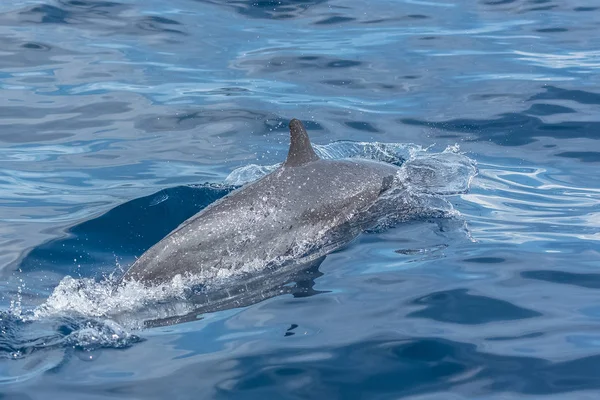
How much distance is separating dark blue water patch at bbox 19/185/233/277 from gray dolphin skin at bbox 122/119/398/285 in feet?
3.23

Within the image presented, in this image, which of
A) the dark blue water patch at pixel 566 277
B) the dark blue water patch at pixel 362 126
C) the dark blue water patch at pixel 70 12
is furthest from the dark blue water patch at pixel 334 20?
the dark blue water patch at pixel 566 277

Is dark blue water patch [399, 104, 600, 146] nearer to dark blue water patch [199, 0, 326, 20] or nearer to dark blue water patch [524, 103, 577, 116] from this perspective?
dark blue water patch [524, 103, 577, 116]

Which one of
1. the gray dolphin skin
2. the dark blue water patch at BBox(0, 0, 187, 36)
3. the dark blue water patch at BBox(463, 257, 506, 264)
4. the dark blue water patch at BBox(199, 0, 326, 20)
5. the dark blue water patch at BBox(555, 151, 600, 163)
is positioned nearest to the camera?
the gray dolphin skin

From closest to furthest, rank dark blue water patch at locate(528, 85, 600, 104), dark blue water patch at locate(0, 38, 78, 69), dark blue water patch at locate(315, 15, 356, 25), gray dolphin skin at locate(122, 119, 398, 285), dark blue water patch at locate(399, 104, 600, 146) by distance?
gray dolphin skin at locate(122, 119, 398, 285)
dark blue water patch at locate(399, 104, 600, 146)
dark blue water patch at locate(528, 85, 600, 104)
dark blue water patch at locate(0, 38, 78, 69)
dark blue water patch at locate(315, 15, 356, 25)

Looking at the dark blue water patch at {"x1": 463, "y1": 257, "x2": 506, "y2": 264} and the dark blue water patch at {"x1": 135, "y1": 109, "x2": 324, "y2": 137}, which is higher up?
the dark blue water patch at {"x1": 463, "y1": 257, "x2": 506, "y2": 264}

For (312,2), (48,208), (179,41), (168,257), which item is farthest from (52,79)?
(168,257)

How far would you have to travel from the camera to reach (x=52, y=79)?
726 inches

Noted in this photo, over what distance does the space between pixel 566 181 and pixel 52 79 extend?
10.4 metres

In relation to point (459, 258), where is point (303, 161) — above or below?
above

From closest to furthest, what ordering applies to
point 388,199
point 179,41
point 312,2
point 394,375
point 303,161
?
point 394,375
point 303,161
point 388,199
point 179,41
point 312,2

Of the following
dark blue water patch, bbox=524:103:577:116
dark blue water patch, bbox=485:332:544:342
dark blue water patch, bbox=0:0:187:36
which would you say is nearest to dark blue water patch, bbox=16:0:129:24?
dark blue water patch, bbox=0:0:187:36

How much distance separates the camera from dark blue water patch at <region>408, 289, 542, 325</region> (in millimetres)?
8203

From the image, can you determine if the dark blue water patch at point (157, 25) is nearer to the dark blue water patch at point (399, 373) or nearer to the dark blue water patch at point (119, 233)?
the dark blue water patch at point (119, 233)

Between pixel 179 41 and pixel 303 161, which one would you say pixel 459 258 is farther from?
pixel 179 41
